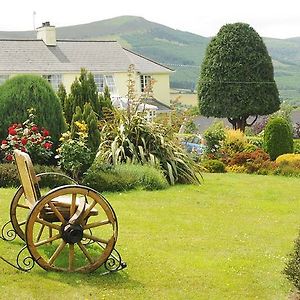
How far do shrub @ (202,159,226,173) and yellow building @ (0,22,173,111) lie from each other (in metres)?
19.7

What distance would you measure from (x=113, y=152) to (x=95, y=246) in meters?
7.38

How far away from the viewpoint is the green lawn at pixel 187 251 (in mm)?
6551

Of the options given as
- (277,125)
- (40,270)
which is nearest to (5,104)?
(40,270)

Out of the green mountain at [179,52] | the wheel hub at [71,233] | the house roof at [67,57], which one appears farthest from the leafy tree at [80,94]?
the green mountain at [179,52]

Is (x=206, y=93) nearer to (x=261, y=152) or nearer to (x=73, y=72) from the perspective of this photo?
(x=73, y=72)

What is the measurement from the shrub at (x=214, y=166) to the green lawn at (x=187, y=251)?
21.3 feet

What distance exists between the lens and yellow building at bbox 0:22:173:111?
1629 inches

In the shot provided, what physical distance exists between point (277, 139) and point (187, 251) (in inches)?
647

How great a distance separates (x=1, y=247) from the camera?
25.7 feet

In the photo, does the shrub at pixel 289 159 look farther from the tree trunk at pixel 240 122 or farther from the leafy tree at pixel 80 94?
the tree trunk at pixel 240 122

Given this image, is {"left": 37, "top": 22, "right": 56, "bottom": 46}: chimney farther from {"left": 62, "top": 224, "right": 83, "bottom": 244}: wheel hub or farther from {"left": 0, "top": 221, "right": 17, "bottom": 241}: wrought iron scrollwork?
{"left": 62, "top": 224, "right": 83, "bottom": 244}: wheel hub

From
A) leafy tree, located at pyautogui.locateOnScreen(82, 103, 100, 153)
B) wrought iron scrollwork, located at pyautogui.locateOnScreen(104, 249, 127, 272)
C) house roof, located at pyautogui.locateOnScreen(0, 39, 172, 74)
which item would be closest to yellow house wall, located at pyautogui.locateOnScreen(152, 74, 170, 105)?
house roof, located at pyautogui.locateOnScreen(0, 39, 172, 74)

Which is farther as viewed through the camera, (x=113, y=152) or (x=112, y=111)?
(x=112, y=111)

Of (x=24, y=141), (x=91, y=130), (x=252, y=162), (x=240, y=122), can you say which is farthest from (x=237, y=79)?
(x=24, y=141)
